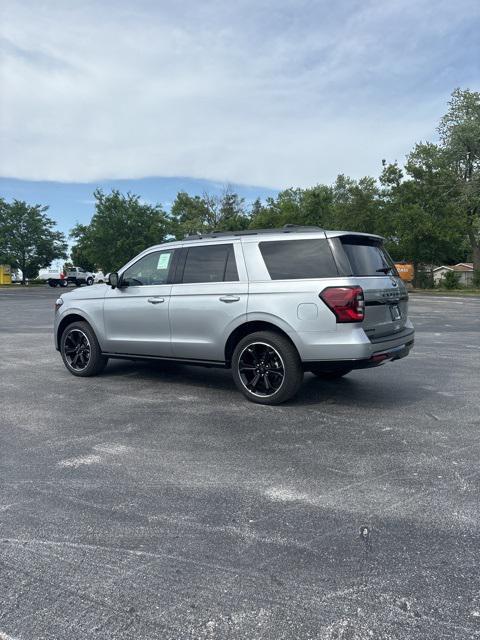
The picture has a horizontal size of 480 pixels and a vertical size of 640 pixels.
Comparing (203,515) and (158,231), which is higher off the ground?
(158,231)

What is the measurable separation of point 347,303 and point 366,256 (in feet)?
3.00

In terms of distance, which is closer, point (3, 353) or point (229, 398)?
point (229, 398)

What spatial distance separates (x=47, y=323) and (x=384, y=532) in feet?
47.7

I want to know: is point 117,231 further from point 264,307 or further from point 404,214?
point 264,307

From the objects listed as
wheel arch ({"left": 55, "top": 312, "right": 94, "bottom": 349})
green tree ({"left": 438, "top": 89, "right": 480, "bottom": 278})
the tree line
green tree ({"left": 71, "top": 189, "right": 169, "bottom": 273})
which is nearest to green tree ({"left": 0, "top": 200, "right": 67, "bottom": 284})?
the tree line

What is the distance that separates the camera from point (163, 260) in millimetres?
6902

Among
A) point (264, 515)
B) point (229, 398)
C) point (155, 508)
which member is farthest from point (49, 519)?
point (229, 398)

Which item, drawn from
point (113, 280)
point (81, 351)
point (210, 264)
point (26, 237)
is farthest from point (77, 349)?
point (26, 237)

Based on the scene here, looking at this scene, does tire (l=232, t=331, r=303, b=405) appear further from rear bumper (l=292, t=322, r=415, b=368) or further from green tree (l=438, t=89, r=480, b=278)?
green tree (l=438, t=89, r=480, b=278)

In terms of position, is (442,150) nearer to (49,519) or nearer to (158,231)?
(158,231)

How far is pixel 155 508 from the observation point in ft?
11.1

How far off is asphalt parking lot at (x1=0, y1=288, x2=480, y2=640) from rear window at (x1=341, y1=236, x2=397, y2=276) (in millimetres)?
1505

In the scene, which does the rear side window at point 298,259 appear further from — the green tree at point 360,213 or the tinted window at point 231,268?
the green tree at point 360,213

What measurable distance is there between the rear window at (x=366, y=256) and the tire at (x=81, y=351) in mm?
3763
